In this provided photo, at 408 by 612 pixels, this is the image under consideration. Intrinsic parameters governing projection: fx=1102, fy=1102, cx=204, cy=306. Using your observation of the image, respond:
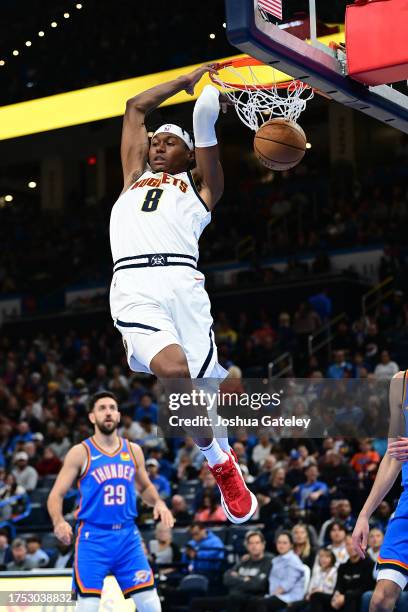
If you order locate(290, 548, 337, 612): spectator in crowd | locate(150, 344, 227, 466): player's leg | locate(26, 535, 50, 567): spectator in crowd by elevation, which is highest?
locate(150, 344, 227, 466): player's leg

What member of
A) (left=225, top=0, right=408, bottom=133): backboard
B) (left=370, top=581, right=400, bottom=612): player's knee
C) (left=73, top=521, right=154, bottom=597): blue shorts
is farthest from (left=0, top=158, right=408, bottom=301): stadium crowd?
(left=370, top=581, right=400, bottom=612): player's knee

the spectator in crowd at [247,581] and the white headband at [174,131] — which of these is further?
the spectator in crowd at [247,581]

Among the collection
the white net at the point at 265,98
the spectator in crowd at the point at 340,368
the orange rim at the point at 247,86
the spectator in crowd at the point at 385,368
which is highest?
the spectator in crowd at the point at 340,368

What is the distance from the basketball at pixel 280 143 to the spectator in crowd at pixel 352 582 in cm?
552

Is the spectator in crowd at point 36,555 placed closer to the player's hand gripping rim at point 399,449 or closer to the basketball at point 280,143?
the player's hand gripping rim at point 399,449

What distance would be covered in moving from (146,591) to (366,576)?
10.2ft

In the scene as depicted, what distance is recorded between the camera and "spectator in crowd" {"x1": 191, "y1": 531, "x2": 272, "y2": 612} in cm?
1191

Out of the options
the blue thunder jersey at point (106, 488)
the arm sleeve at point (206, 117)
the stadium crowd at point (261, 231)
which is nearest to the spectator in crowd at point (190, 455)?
the blue thunder jersey at point (106, 488)

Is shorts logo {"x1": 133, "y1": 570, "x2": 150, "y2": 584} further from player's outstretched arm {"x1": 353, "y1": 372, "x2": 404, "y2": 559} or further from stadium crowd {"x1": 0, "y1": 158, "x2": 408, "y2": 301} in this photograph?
stadium crowd {"x1": 0, "y1": 158, "x2": 408, "y2": 301}

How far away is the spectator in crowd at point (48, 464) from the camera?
679 inches

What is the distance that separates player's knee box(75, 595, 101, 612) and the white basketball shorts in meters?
2.92

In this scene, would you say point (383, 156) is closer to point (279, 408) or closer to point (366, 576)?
point (366, 576)

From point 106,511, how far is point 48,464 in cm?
803

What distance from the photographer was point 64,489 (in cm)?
936
